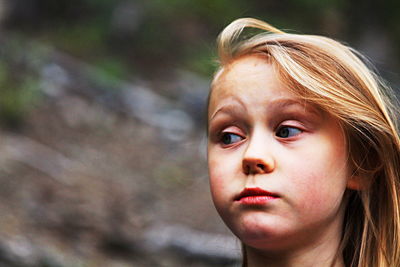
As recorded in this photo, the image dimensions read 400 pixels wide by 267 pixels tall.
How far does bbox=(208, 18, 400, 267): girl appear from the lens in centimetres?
195

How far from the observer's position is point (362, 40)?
381 inches

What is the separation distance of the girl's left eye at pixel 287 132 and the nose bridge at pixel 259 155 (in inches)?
1.4

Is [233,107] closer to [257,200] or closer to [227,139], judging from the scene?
[227,139]

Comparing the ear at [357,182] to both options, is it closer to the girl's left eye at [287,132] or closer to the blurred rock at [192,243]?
the girl's left eye at [287,132]

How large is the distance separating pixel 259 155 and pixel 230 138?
0.16 metres

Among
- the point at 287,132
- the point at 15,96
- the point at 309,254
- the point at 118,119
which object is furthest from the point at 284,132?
the point at 118,119

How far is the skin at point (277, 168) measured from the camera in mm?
1943

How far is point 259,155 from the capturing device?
1936mm

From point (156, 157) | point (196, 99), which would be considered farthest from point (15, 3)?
point (156, 157)

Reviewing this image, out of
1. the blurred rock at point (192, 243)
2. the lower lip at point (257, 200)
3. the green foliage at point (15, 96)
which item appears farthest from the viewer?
the green foliage at point (15, 96)

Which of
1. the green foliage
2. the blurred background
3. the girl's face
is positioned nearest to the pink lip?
the girl's face

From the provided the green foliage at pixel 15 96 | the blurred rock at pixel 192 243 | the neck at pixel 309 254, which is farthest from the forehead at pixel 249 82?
the green foliage at pixel 15 96

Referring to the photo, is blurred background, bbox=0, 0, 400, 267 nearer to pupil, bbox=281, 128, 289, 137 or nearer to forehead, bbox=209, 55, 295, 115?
forehead, bbox=209, 55, 295, 115

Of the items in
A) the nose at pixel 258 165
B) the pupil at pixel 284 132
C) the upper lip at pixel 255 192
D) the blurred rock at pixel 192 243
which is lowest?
the upper lip at pixel 255 192
